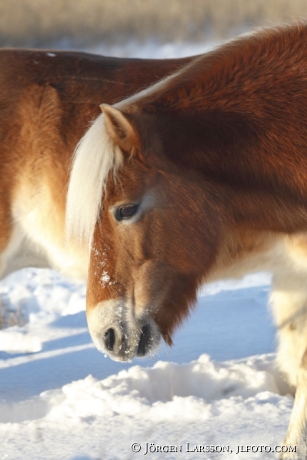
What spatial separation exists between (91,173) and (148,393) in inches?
54.8

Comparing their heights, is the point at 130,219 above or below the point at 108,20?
below

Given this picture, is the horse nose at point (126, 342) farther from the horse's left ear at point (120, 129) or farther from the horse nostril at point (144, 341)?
the horse's left ear at point (120, 129)

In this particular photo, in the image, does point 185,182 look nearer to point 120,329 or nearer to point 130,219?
point 130,219

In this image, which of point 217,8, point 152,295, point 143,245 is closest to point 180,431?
point 152,295

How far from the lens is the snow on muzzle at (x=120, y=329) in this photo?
2547 mm

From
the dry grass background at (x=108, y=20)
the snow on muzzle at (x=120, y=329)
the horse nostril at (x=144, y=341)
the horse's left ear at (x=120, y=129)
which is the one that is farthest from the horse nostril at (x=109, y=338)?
the dry grass background at (x=108, y=20)

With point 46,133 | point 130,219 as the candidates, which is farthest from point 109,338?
point 46,133

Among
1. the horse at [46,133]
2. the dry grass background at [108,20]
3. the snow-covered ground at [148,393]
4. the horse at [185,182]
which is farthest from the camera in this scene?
the dry grass background at [108,20]

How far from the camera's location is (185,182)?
2.60m

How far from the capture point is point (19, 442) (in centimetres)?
274

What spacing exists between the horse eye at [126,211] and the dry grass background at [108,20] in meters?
9.00

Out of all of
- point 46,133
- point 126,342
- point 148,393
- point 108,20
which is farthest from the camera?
point 108,20

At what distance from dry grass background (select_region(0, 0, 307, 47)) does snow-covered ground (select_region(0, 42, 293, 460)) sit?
7088 millimetres

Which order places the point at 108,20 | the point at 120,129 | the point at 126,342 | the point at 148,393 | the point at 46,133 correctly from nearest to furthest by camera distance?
the point at 120,129, the point at 126,342, the point at 148,393, the point at 46,133, the point at 108,20
